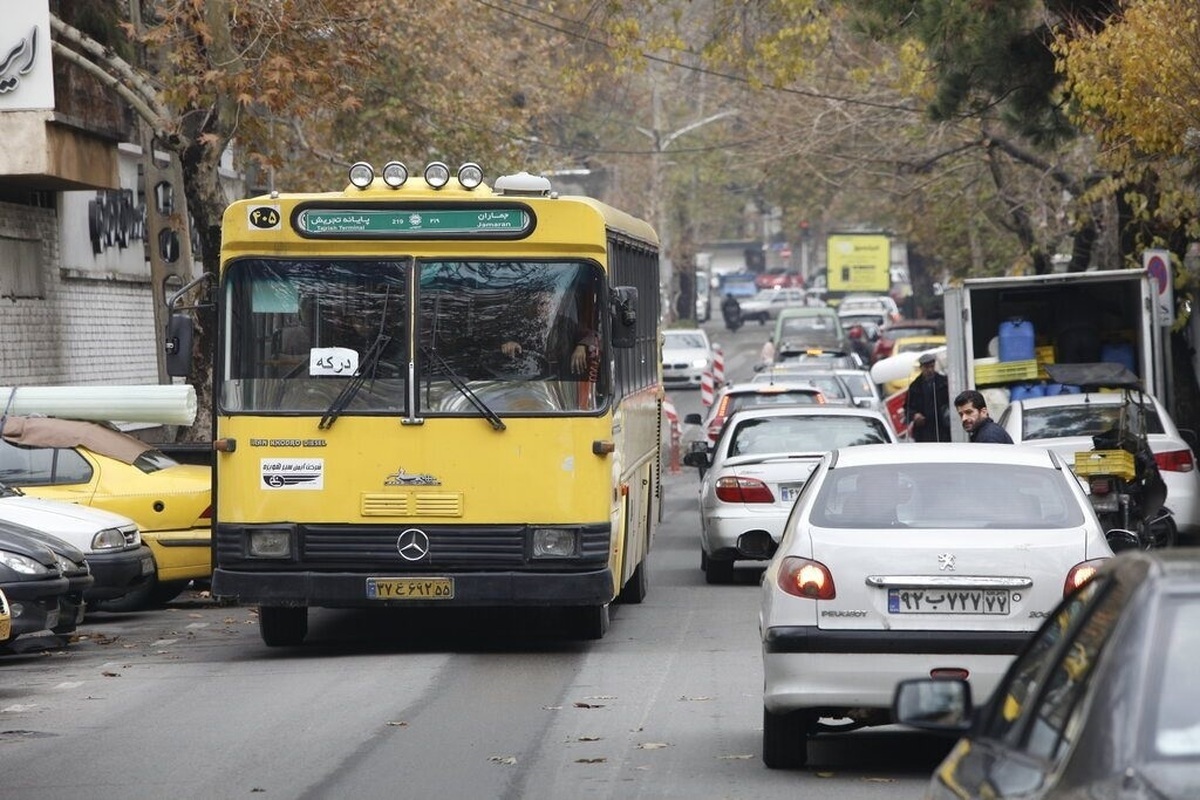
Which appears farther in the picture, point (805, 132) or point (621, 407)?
point (805, 132)

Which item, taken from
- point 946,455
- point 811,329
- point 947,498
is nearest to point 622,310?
point 946,455

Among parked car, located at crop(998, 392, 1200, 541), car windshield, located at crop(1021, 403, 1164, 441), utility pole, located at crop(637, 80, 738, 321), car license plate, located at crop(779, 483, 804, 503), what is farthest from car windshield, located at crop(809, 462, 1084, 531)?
utility pole, located at crop(637, 80, 738, 321)

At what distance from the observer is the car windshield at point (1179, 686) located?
12.2ft

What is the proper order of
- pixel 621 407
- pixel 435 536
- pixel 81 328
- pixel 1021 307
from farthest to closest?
pixel 81 328
pixel 1021 307
pixel 621 407
pixel 435 536

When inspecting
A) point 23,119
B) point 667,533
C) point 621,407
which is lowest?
point 667,533

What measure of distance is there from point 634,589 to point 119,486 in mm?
4269

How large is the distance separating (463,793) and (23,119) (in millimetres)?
16031

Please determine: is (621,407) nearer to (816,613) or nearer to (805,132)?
(816,613)

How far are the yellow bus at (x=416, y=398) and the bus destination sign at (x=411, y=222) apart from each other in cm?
1

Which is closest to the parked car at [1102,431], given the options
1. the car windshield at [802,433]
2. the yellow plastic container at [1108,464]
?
the yellow plastic container at [1108,464]

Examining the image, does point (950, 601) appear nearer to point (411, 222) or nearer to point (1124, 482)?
point (411, 222)

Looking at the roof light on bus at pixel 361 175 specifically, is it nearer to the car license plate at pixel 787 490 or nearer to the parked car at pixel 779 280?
the car license plate at pixel 787 490

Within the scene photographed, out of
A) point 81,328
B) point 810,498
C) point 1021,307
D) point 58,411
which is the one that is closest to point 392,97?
point 81,328

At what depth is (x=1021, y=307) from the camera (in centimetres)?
2397
